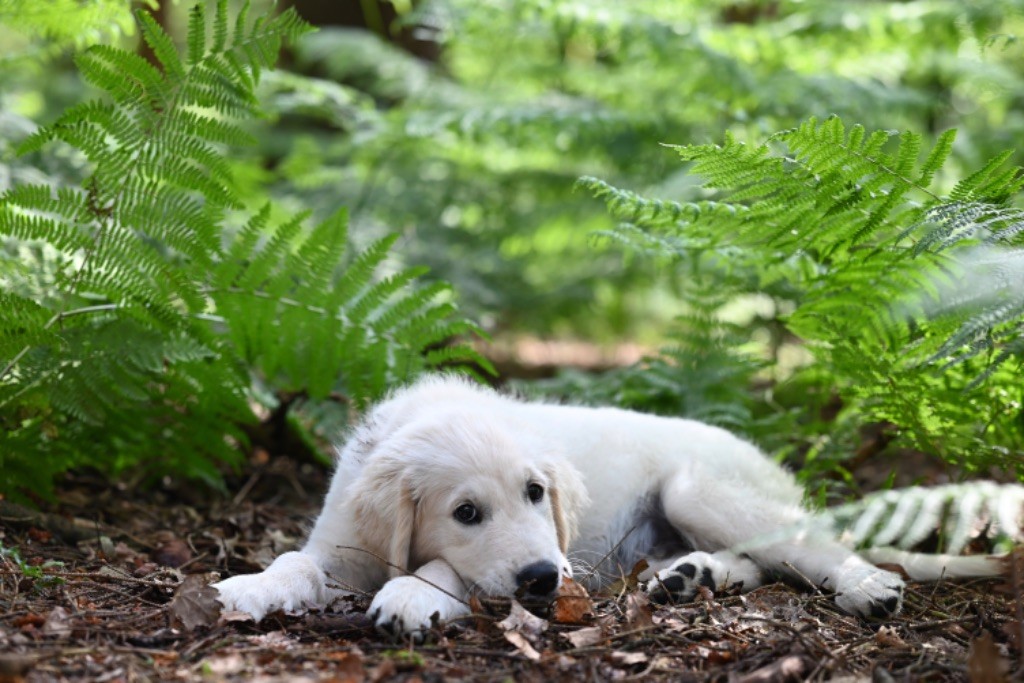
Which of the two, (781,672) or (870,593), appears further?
(870,593)

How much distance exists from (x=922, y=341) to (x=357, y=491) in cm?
230

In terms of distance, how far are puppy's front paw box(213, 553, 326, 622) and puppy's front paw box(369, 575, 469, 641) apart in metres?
0.36

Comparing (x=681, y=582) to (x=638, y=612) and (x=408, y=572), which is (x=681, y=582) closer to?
(x=638, y=612)

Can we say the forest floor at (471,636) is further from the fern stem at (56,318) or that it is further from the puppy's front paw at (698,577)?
Result: the fern stem at (56,318)

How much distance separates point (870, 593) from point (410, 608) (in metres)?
1.65

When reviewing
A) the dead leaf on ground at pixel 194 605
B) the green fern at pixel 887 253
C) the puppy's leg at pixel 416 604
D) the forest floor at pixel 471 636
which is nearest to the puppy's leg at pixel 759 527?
the forest floor at pixel 471 636

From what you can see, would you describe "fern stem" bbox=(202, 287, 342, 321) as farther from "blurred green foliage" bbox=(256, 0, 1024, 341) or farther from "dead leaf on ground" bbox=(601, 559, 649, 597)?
"blurred green foliage" bbox=(256, 0, 1024, 341)

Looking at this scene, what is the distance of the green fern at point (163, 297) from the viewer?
3939mm

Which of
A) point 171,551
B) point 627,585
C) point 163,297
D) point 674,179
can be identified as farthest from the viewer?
point 674,179

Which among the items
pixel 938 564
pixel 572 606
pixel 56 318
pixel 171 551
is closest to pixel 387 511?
pixel 572 606

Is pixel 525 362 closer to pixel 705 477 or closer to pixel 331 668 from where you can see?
pixel 705 477

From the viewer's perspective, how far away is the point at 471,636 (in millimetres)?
2963

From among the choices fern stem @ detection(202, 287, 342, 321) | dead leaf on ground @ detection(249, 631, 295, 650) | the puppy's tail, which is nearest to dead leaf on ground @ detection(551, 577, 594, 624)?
dead leaf on ground @ detection(249, 631, 295, 650)

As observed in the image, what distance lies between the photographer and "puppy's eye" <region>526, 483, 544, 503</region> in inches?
138
